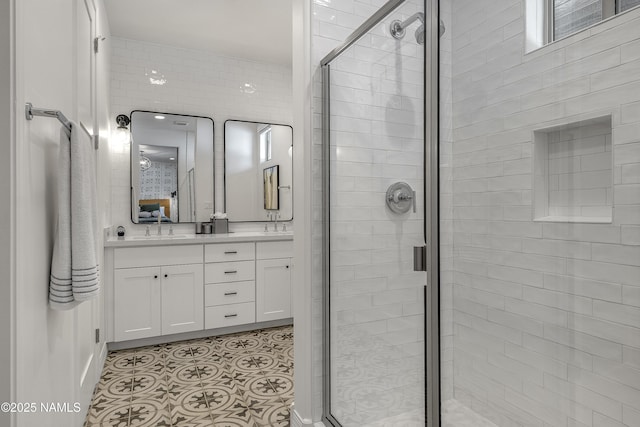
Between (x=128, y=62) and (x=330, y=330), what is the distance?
3199mm

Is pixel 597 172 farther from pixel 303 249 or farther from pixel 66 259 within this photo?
pixel 66 259

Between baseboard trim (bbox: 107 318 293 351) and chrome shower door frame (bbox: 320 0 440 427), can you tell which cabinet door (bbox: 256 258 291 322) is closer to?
baseboard trim (bbox: 107 318 293 351)

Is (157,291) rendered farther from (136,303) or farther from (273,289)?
(273,289)

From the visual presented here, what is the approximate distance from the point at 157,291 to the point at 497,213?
270 centimetres

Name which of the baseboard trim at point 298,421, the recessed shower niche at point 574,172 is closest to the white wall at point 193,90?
the baseboard trim at point 298,421

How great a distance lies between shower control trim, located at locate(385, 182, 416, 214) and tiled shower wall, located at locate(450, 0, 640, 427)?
6.2 inches

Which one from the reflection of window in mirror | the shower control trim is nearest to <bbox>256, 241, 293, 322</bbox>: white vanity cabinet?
the reflection of window in mirror

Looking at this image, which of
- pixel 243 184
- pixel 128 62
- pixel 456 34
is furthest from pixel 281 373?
pixel 128 62

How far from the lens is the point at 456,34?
1.35 m

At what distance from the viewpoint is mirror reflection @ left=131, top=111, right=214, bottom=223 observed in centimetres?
358

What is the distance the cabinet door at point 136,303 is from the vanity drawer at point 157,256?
0.05 m

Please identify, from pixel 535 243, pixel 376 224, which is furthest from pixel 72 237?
pixel 535 243

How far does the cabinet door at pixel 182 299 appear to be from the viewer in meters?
→ 3.15

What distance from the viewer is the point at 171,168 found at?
3684 millimetres
